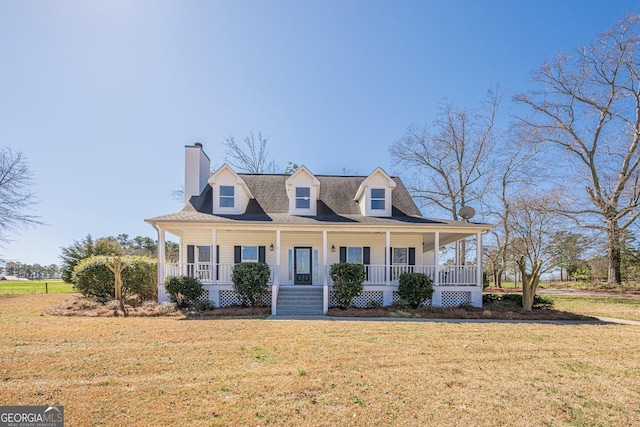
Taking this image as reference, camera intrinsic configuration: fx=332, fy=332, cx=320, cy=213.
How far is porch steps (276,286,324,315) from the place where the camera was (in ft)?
40.7

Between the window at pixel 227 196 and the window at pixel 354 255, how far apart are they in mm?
6006

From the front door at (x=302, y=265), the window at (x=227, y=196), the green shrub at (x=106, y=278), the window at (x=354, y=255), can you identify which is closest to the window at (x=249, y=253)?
the front door at (x=302, y=265)

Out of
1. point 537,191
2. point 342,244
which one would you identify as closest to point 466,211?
point 342,244

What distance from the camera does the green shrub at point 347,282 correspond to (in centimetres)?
1265

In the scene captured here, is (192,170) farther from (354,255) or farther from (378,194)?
(378,194)

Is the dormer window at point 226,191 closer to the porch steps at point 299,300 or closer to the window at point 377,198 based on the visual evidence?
the porch steps at point 299,300

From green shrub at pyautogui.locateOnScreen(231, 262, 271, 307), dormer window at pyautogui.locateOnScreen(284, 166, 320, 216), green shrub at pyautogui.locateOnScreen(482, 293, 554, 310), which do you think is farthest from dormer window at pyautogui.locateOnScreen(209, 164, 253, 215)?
green shrub at pyautogui.locateOnScreen(482, 293, 554, 310)

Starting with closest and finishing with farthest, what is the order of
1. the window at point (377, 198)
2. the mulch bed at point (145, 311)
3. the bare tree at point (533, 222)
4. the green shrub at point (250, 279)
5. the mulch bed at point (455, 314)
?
the mulch bed at point (145, 311) < the mulch bed at point (455, 314) < the green shrub at point (250, 279) < the window at point (377, 198) < the bare tree at point (533, 222)

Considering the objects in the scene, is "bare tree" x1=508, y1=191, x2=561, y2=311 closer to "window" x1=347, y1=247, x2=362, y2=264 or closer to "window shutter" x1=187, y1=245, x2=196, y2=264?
"window" x1=347, y1=247, x2=362, y2=264

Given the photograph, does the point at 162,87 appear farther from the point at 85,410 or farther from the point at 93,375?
the point at 85,410

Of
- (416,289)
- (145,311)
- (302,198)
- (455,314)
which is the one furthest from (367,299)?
(145,311)

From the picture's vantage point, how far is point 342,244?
16141 millimetres

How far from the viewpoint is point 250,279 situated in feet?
41.3

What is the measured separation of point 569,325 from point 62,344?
13.8 meters
